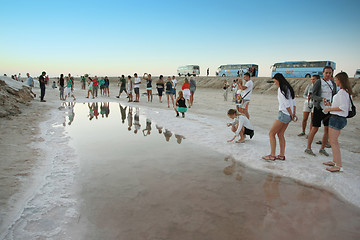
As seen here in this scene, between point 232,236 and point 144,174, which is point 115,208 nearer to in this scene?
point 144,174

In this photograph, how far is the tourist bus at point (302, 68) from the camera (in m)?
31.5

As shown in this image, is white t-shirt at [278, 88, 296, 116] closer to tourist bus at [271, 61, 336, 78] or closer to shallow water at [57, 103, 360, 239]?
shallow water at [57, 103, 360, 239]

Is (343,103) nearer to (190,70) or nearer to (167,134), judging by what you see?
(167,134)

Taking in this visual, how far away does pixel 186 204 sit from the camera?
11.2 feet

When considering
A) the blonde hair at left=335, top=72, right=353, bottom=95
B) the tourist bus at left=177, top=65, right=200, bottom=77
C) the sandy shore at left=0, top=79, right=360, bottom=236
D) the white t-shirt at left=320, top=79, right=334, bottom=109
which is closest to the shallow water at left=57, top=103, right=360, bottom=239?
the sandy shore at left=0, top=79, right=360, bottom=236

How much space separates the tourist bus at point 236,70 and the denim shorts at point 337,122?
36780mm

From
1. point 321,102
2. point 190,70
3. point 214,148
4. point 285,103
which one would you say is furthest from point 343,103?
point 190,70

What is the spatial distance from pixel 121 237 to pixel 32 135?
558 centimetres

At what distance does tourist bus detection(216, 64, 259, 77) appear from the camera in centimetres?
4088

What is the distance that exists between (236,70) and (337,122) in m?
40.3

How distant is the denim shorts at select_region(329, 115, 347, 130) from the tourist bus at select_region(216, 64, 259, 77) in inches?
1448

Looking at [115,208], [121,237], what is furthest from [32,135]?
[121,237]

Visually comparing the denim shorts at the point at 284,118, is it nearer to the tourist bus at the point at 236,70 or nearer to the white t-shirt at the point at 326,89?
the white t-shirt at the point at 326,89

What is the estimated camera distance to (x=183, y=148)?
20.0 feet
